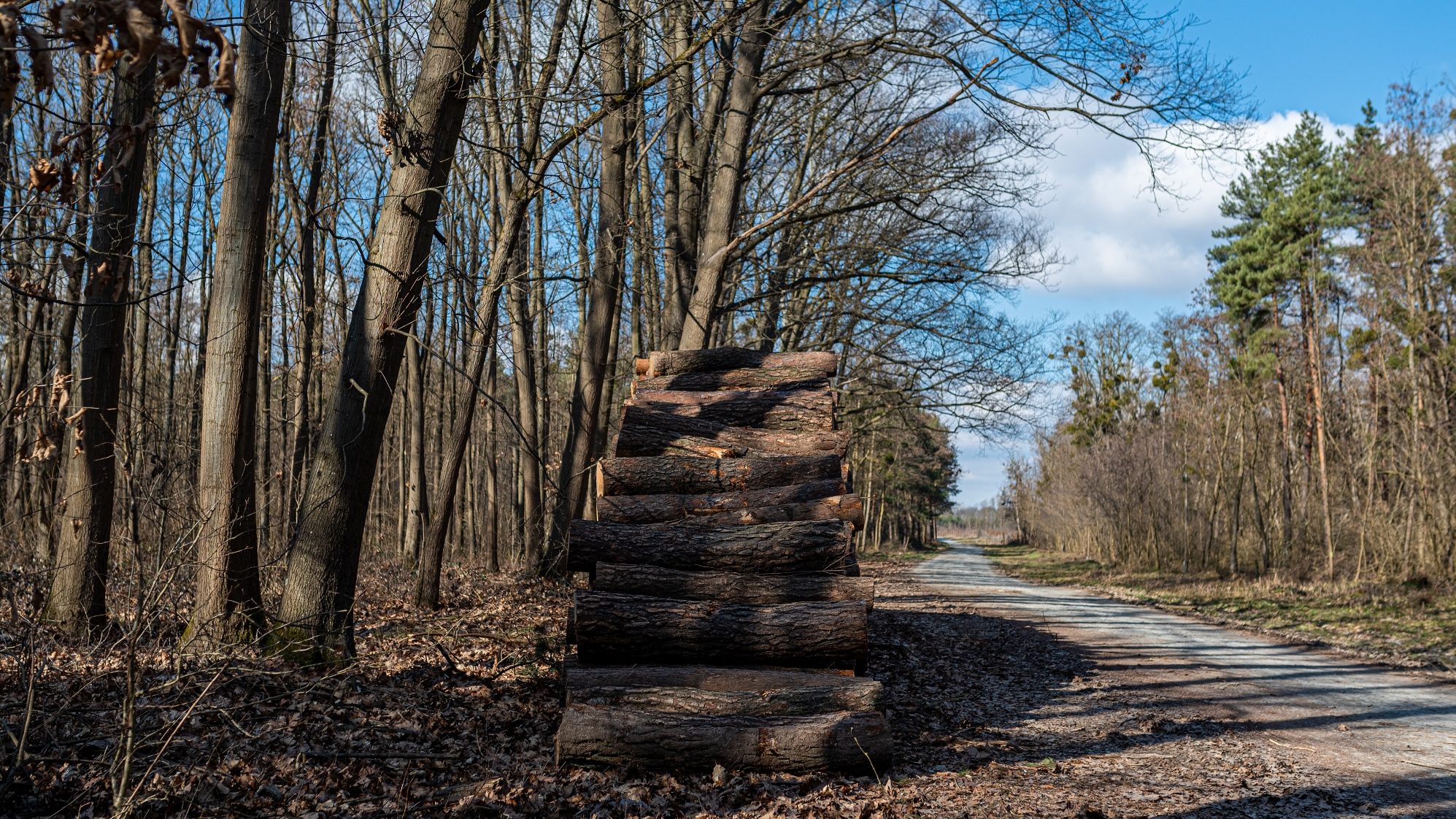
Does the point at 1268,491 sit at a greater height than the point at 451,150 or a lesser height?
lesser

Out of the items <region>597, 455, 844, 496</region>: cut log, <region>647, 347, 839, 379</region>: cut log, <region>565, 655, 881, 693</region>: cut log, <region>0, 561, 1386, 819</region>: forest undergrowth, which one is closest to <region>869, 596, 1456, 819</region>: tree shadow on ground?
<region>0, 561, 1386, 819</region>: forest undergrowth

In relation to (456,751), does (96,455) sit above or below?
above

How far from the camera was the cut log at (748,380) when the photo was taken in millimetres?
9844

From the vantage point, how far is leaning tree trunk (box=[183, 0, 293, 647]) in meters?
6.88

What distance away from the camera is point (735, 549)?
23.3 ft

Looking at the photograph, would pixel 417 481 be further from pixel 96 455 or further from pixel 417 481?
pixel 96 455

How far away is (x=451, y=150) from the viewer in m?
7.24

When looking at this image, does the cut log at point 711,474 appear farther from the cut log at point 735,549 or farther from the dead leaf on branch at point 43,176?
the dead leaf on branch at point 43,176

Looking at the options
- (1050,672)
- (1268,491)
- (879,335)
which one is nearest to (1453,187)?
(1268,491)

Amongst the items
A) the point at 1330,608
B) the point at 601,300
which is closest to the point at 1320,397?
the point at 1330,608

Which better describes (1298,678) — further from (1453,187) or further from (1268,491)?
(1268,491)

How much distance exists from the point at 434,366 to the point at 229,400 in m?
22.3

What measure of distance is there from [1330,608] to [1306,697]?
29.1 ft

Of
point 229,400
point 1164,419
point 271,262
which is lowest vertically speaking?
point 229,400
